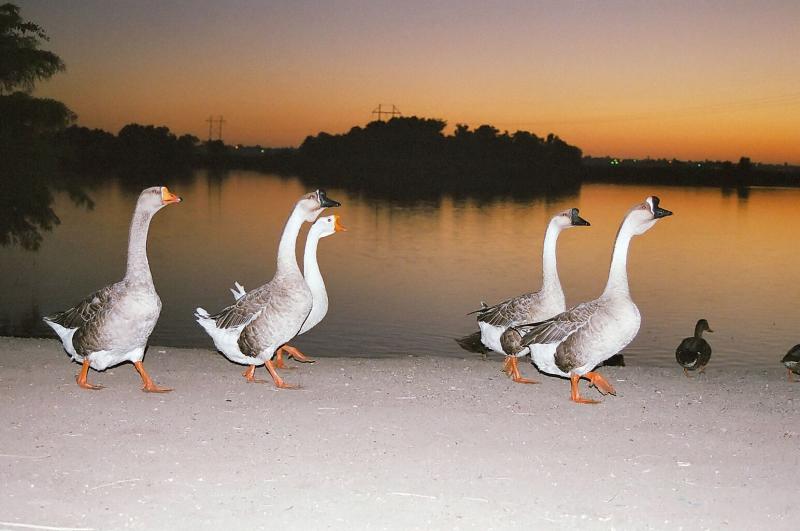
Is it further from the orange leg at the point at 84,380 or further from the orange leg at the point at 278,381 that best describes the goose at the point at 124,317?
the orange leg at the point at 278,381

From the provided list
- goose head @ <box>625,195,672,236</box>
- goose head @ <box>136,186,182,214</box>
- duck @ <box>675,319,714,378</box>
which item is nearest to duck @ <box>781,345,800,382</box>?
duck @ <box>675,319,714,378</box>

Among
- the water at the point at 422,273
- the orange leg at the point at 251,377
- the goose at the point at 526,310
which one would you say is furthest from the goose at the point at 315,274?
the water at the point at 422,273

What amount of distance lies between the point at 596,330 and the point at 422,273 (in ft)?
60.3

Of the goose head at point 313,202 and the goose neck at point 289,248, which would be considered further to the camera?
the goose head at point 313,202

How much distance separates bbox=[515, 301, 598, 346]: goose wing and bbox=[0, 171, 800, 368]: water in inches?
244

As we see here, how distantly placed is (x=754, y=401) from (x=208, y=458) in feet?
16.6

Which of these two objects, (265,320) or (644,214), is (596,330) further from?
(265,320)

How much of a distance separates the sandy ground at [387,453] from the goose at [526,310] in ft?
1.20

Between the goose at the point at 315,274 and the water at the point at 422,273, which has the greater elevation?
the goose at the point at 315,274

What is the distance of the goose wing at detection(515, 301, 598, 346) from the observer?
23.4 feet

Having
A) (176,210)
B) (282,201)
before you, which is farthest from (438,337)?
(282,201)

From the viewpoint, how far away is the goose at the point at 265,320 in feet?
24.4

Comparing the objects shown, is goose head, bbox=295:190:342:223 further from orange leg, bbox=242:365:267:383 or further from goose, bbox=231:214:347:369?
orange leg, bbox=242:365:267:383

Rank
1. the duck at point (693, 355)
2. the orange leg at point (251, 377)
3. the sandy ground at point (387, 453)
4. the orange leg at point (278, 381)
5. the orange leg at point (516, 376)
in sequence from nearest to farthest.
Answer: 1. the sandy ground at point (387, 453)
2. the orange leg at point (278, 381)
3. the orange leg at point (251, 377)
4. the orange leg at point (516, 376)
5. the duck at point (693, 355)
